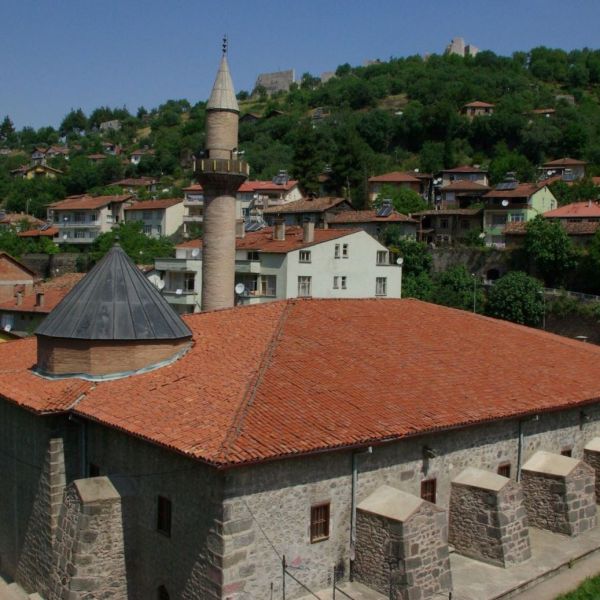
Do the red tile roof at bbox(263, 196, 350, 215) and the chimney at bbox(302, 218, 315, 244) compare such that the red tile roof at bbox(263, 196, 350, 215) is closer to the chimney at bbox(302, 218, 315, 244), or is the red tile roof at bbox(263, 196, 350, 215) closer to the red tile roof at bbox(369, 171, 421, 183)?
the red tile roof at bbox(369, 171, 421, 183)

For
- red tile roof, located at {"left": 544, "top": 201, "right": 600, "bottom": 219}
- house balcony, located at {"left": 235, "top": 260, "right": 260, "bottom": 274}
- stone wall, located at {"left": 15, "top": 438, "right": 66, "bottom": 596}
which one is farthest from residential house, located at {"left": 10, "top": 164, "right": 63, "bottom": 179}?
stone wall, located at {"left": 15, "top": 438, "right": 66, "bottom": 596}

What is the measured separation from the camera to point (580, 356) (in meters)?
22.1

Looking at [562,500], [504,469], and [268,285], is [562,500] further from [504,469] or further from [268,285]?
[268,285]

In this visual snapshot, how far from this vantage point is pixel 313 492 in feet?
45.5

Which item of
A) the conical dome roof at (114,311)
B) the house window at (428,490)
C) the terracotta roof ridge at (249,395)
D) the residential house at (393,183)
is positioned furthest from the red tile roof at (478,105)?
the house window at (428,490)

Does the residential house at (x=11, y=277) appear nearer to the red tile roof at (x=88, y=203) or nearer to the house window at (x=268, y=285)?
the house window at (x=268, y=285)

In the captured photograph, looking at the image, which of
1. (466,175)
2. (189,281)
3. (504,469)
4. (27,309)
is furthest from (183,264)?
(466,175)

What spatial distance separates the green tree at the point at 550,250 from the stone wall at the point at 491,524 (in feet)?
115

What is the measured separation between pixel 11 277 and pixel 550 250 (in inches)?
1469

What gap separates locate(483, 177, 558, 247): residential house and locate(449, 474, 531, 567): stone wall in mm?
43958

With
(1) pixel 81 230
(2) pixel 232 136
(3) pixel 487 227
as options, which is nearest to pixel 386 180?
(3) pixel 487 227

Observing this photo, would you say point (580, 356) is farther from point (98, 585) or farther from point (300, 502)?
point (98, 585)

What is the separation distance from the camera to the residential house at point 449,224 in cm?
6184

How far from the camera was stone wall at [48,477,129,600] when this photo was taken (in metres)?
14.2
